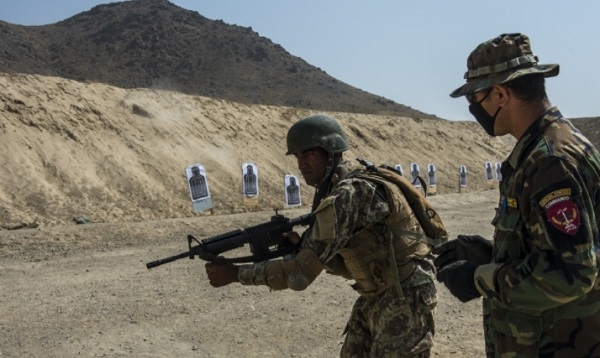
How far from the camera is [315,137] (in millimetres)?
3127

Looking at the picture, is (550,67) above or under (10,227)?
above

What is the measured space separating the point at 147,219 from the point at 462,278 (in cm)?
1263

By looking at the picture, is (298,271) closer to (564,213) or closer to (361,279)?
(361,279)

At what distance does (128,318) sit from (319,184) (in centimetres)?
401

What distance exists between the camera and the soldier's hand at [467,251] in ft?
7.70

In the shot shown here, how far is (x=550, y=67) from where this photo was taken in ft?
7.09

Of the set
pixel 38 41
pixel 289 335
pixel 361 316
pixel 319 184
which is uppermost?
pixel 38 41

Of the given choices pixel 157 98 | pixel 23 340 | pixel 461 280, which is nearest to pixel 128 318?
pixel 23 340

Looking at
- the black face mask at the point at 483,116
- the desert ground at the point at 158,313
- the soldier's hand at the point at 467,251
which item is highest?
the black face mask at the point at 483,116

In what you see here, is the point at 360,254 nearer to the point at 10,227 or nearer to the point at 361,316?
the point at 361,316

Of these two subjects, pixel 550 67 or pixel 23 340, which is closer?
pixel 550 67

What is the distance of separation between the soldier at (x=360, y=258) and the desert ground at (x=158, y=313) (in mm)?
2537

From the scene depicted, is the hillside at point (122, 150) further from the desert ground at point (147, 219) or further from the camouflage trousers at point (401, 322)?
the camouflage trousers at point (401, 322)

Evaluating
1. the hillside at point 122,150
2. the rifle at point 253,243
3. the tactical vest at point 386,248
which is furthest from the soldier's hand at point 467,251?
the hillside at point 122,150
